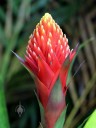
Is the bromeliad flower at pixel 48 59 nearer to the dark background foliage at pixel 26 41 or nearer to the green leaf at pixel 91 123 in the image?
the green leaf at pixel 91 123

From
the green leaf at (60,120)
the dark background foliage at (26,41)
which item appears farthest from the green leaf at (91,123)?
the dark background foliage at (26,41)

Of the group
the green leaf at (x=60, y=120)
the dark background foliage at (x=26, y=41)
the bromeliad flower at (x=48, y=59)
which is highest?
the dark background foliage at (x=26, y=41)

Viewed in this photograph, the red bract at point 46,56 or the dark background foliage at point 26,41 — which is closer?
the red bract at point 46,56

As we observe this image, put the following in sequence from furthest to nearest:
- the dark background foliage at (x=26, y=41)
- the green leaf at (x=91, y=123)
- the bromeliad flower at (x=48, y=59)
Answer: the dark background foliage at (x=26, y=41) < the green leaf at (x=91, y=123) < the bromeliad flower at (x=48, y=59)

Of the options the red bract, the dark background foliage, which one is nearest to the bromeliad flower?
the red bract

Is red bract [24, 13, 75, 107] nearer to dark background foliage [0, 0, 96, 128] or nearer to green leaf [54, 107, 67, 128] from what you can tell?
green leaf [54, 107, 67, 128]
